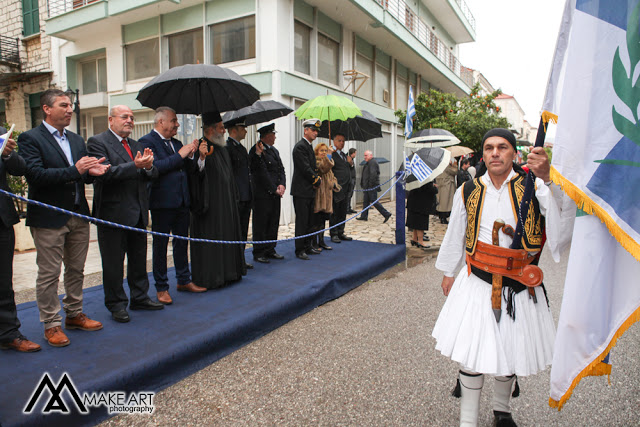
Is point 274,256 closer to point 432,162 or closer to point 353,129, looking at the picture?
point 432,162

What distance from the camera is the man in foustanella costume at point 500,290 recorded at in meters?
2.22

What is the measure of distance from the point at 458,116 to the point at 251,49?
6.83 metres

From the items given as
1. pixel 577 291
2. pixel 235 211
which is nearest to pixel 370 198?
pixel 235 211

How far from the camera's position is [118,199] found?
12.3 ft

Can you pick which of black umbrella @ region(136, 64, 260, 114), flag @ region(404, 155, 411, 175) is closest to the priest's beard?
black umbrella @ region(136, 64, 260, 114)

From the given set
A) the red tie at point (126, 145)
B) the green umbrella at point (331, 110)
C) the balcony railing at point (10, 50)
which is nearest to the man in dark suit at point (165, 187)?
the red tie at point (126, 145)

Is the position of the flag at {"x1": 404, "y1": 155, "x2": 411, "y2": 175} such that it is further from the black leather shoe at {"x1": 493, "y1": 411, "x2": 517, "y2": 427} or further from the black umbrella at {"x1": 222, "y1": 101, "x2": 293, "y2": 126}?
the black leather shoe at {"x1": 493, "y1": 411, "x2": 517, "y2": 427}

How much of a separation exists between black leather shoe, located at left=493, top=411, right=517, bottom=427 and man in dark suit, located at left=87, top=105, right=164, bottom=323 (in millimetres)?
3102

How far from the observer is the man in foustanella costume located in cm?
222

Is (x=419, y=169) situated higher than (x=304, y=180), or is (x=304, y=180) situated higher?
(x=419, y=169)

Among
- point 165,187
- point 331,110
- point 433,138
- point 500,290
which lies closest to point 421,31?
point 433,138

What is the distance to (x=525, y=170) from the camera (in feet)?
8.11

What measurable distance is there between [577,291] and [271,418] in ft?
6.51

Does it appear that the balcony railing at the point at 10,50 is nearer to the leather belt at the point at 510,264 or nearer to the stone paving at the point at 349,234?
the stone paving at the point at 349,234
